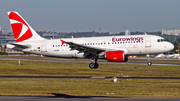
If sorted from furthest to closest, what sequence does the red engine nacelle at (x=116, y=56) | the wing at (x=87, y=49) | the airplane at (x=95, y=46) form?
the airplane at (x=95, y=46) < the wing at (x=87, y=49) < the red engine nacelle at (x=116, y=56)

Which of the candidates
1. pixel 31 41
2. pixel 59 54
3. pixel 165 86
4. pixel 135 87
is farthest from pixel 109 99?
pixel 31 41

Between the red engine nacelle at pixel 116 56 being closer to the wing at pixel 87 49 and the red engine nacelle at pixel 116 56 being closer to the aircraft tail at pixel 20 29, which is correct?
the wing at pixel 87 49

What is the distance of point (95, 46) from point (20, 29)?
41.6ft

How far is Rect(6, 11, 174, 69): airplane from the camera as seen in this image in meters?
41.8

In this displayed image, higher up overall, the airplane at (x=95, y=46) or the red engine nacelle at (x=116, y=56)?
the airplane at (x=95, y=46)

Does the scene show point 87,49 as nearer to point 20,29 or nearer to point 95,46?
point 95,46

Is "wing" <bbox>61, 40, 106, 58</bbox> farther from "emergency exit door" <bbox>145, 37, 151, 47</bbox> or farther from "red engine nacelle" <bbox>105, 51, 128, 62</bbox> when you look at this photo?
"emergency exit door" <bbox>145, 37, 151, 47</bbox>

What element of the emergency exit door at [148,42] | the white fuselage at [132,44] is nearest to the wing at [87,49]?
the white fuselage at [132,44]

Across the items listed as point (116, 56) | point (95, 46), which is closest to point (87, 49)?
point (95, 46)

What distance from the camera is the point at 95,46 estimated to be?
141 feet

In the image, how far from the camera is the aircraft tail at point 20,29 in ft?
150

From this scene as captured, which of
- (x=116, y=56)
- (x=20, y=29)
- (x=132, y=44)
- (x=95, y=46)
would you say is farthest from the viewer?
(x=20, y=29)

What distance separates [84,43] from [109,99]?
22.6m

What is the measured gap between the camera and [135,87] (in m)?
30.6
